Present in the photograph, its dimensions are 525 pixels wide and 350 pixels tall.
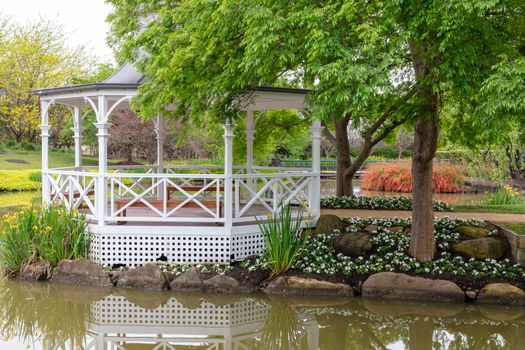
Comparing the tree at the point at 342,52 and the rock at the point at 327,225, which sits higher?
the tree at the point at 342,52

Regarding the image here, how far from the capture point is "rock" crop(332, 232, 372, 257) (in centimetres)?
1058

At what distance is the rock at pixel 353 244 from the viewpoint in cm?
1058

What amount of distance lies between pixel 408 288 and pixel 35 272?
21.1 ft

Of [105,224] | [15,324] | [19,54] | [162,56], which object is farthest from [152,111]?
[19,54]

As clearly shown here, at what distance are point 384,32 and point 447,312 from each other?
4221 mm

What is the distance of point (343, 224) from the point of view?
11633 mm

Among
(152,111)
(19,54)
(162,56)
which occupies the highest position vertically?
(19,54)

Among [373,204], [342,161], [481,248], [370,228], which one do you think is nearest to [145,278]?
[370,228]

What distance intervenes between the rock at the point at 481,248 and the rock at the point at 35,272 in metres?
7.36

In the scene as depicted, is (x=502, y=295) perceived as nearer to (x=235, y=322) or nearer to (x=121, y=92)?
(x=235, y=322)

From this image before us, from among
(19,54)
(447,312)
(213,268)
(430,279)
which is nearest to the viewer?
(447,312)

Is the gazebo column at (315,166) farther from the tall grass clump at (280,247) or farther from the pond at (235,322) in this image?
the pond at (235,322)

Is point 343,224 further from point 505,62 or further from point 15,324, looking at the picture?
point 15,324

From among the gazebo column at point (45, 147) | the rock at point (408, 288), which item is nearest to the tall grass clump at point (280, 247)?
the rock at point (408, 288)
